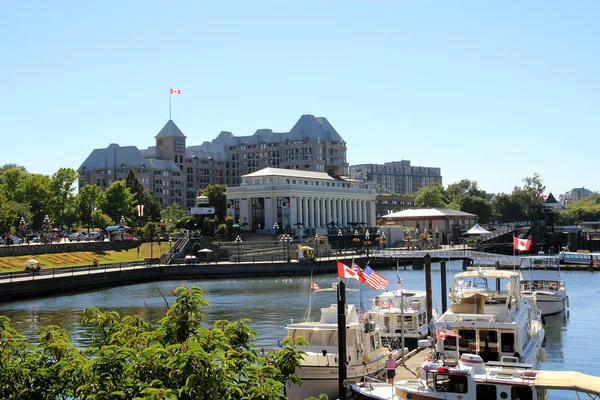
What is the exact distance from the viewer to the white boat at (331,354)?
3553cm

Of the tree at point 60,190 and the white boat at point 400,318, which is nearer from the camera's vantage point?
the white boat at point 400,318

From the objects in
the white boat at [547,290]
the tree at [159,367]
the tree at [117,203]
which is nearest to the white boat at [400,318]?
the white boat at [547,290]

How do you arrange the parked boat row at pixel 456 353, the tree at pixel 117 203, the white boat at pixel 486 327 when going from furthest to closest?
the tree at pixel 117 203 → the white boat at pixel 486 327 → the parked boat row at pixel 456 353

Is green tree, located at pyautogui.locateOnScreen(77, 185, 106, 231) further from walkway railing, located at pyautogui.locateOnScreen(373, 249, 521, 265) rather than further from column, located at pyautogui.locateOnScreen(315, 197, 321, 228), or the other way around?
walkway railing, located at pyautogui.locateOnScreen(373, 249, 521, 265)

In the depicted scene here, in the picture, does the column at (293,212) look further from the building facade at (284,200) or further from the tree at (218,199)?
the tree at (218,199)

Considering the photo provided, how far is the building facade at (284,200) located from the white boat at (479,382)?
13804 cm

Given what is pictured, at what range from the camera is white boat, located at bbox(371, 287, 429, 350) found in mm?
50344

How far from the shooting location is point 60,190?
16000cm

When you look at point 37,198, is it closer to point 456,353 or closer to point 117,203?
point 117,203

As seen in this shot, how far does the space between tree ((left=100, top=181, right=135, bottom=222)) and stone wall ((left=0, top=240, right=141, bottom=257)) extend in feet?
110

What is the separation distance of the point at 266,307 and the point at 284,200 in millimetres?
95874

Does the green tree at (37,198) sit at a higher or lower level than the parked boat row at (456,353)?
higher

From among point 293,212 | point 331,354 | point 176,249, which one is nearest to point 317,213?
point 293,212

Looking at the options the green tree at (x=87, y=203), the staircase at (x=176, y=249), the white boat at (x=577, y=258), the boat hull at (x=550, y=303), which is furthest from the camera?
the green tree at (x=87, y=203)
